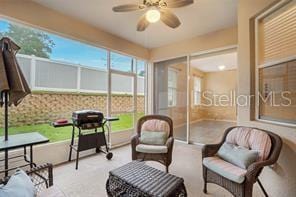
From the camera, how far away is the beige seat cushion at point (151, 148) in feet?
9.10

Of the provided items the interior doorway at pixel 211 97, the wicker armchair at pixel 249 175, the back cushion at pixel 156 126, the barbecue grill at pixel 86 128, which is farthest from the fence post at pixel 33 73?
the interior doorway at pixel 211 97

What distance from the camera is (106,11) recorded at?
125 inches

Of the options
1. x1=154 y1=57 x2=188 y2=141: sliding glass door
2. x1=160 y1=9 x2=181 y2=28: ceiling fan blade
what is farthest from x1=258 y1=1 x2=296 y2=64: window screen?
x1=154 y1=57 x2=188 y2=141: sliding glass door

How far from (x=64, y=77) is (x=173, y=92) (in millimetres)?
2892

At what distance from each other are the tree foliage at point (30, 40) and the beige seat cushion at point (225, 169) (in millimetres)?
3288

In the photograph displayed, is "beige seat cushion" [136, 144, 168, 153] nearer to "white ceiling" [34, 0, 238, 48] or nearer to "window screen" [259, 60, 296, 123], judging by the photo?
"window screen" [259, 60, 296, 123]

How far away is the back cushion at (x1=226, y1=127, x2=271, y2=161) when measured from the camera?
2.00 m

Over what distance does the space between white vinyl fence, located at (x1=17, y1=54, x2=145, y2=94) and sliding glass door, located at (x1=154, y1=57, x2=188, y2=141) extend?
49.5 inches

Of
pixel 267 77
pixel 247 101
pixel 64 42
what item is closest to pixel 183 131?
pixel 247 101

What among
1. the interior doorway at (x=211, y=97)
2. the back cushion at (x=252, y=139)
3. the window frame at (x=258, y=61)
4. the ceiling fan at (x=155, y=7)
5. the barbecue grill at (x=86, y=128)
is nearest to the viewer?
Result: the back cushion at (x=252, y=139)

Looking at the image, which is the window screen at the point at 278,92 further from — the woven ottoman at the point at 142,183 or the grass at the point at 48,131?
the grass at the point at 48,131

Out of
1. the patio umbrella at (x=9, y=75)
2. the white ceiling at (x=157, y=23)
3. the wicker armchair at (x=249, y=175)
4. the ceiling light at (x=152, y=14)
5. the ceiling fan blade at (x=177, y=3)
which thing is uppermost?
the white ceiling at (x=157, y=23)

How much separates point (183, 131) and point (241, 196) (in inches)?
120

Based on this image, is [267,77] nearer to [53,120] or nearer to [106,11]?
[106,11]
